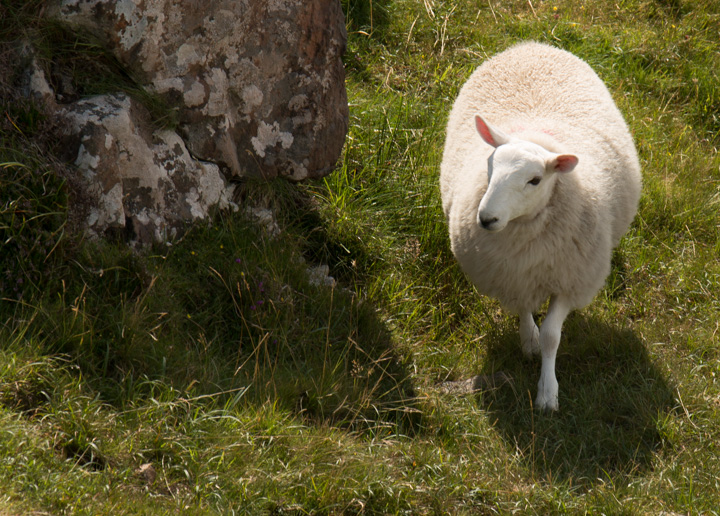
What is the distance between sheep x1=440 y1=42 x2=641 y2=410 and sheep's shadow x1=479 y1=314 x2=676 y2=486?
13 centimetres

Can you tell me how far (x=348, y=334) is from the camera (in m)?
4.00

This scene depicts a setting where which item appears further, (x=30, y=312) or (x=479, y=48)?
(x=479, y=48)

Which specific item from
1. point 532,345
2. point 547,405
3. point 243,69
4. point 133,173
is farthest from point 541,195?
point 133,173

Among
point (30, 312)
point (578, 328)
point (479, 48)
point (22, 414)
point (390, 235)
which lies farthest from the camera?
point (479, 48)

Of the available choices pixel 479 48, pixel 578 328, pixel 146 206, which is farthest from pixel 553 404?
pixel 479 48

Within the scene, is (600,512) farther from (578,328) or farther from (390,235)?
(390,235)

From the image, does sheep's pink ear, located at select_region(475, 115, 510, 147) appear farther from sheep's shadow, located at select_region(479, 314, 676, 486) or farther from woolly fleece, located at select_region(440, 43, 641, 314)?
sheep's shadow, located at select_region(479, 314, 676, 486)

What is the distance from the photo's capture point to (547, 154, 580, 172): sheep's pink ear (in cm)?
362

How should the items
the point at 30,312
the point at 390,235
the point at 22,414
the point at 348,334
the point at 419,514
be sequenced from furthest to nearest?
1. the point at 390,235
2. the point at 348,334
3. the point at 30,312
4. the point at 419,514
5. the point at 22,414

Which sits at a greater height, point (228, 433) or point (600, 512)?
point (228, 433)

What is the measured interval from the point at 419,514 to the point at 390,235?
221 cm

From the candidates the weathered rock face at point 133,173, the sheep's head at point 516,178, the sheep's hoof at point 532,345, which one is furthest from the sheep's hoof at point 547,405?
the weathered rock face at point 133,173

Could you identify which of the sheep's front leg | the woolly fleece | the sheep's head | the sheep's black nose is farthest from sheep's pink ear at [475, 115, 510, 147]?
the sheep's front leg

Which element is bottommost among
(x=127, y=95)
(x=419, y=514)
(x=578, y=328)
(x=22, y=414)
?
(x=578, y=328)
